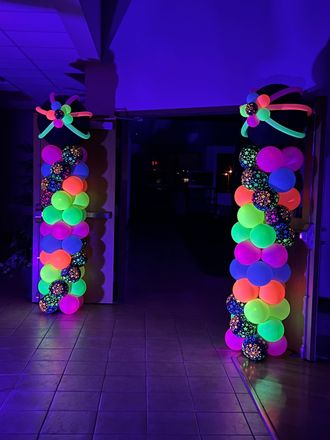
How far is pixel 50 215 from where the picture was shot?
4.57 meters

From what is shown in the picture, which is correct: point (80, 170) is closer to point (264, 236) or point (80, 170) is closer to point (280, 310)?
point (264, 236)

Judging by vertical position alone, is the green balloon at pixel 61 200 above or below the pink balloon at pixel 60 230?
above

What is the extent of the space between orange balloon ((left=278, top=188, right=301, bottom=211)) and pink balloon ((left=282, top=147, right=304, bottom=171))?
0.21 m

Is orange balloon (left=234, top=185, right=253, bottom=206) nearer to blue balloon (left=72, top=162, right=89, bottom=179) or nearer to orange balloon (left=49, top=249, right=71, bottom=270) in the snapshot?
blue balloon (left=72, top=162, right=89, bottom=179)

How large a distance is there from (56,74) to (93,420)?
4.68m

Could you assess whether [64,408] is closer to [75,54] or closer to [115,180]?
[115,180]

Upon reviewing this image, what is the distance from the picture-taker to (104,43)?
5.12 metres

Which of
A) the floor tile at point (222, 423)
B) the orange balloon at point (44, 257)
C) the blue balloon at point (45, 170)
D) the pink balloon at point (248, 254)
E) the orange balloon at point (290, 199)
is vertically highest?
the blue balloon at point (45, 170)

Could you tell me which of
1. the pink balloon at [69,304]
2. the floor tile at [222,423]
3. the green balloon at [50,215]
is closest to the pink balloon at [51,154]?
the green balloon at [50,215]

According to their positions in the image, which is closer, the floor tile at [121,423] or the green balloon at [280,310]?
the floor tile at [121,423]

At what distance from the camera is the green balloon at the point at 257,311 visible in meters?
3.56

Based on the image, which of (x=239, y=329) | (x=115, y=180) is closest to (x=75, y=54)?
(x=115, y=180)

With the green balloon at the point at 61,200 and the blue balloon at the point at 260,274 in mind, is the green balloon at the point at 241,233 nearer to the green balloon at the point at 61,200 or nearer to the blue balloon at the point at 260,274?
the blue balloon at the point at 260,274

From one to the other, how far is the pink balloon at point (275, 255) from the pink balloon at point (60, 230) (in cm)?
212
